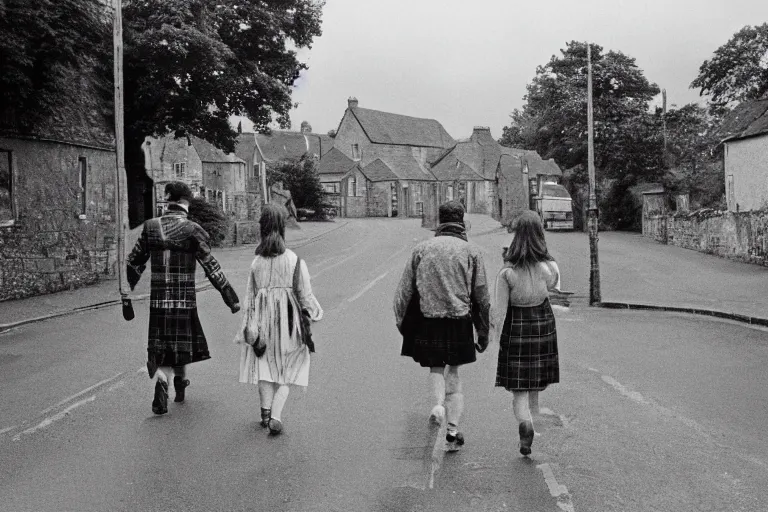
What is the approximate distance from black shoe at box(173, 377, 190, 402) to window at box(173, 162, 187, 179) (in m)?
57.0

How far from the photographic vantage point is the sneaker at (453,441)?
20.0ft

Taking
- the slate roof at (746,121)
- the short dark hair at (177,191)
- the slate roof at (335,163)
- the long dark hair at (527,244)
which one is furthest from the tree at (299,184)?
the long dark hair at (527,244)

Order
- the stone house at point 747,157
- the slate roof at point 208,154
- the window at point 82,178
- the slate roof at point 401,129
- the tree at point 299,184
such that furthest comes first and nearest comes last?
the slate roof at point 401,129 < the slate roof at point 208,154 < the tree at point 299,184 < the stone house at point 747,157 < the window at point 82,178

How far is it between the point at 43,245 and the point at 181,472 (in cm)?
1529

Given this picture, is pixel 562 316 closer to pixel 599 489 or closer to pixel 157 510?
pixel 599 489

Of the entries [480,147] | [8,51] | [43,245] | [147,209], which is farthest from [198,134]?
[480,147]

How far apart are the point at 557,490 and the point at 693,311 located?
1148cm

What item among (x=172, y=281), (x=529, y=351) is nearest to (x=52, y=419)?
(x=172, y=281)

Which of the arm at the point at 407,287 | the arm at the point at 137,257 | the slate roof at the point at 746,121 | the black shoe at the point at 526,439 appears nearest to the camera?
the black shoe at the point at 526,439

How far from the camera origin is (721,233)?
1122 inches

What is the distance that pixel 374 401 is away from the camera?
779cm

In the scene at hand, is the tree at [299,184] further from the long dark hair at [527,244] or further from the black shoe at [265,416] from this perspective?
the long dark hair at [527,244]

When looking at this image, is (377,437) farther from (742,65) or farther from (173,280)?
(742,65)

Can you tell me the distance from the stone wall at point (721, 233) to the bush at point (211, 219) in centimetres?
1969
